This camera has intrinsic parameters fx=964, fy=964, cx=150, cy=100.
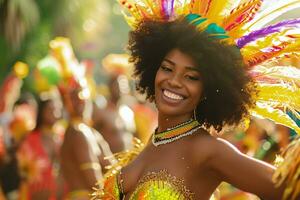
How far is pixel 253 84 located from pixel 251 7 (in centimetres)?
35

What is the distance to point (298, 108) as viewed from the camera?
14.4 ft

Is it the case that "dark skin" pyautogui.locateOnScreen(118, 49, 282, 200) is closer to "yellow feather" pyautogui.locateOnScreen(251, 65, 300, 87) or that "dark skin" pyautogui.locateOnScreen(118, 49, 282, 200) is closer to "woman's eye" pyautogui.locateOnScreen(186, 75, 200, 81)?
"woman's eye" pyautogui.locateOnScreen(186, 75, 200, 81)

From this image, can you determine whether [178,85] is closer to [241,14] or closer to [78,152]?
[241,14]

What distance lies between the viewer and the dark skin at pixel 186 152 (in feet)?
13.3

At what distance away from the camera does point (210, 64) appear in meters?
4.25

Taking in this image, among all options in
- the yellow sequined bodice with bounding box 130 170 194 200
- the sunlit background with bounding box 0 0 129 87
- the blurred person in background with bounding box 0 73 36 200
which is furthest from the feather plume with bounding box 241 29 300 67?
the sunlit background with bounding box 0 0 129 87

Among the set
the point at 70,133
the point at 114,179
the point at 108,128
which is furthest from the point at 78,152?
the point at 114,179

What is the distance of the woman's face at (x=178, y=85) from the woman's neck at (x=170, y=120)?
11 millimetres

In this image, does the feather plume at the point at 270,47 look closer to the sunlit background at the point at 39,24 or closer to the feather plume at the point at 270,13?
the feather plume at the point at 270,13

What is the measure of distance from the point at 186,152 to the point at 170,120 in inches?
8.8

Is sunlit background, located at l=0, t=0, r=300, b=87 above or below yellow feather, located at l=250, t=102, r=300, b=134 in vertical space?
below

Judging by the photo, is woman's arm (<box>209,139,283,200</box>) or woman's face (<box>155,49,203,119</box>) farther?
woman's face (<box>155,49,203,119</box>)

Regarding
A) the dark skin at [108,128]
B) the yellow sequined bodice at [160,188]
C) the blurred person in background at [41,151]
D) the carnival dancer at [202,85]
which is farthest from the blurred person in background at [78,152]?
the yellow sequined bodice at [160,188]

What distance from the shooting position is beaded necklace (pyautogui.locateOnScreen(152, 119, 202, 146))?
→ 14.4 ft
